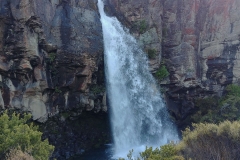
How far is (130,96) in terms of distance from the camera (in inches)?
691

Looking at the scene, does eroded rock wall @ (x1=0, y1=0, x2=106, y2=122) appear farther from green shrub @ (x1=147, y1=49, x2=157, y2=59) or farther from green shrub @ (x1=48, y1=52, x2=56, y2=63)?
green shrub @ (x1=147, y1=49, x2=157, y2=59)

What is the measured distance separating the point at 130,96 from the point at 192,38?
6941 mm

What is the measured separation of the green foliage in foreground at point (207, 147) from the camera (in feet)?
24.3

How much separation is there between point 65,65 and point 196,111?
1129 cm

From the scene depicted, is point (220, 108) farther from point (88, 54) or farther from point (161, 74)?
point (88, 54)

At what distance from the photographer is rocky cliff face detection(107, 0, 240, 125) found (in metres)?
19.0

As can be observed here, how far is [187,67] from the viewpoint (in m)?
19.0

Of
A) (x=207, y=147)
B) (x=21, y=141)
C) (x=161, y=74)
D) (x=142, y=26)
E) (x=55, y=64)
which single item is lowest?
(x=207, y=147)

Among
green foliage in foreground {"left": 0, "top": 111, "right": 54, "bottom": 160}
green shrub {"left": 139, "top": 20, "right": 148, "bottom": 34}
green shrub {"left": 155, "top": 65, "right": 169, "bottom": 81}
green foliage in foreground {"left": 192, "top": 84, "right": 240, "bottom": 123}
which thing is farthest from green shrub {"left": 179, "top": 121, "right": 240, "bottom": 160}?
green shrub {"left": 139, "top": 20, "right": 148, "bottom": 34}

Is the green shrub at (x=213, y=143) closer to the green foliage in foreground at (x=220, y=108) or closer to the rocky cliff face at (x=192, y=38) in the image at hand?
the green foliage in foreground at (x=220, y=108)

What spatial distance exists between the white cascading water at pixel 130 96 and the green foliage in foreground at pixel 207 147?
938 cm

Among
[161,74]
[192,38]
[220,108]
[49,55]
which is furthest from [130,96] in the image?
[192,38]

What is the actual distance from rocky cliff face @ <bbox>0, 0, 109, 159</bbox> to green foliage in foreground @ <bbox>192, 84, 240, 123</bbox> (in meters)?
7.55

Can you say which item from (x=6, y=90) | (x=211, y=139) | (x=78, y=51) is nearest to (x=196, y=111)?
(x=78, y=51)
